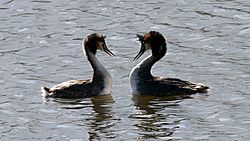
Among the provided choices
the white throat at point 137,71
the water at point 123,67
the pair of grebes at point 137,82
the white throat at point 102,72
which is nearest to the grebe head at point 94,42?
the pair of grebes at point 137,82

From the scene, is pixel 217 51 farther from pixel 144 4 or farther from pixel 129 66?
pixel 144 4

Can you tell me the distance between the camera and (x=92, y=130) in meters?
16.6

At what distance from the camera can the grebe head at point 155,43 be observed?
19.3 metres

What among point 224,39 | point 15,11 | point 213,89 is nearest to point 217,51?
point 224,39

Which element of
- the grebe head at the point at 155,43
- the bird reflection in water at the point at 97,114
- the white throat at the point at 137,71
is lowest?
the bird reflection in water at the point at 97,114

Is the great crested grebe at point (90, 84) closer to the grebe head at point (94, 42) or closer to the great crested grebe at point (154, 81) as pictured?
the grebe head at point (94, 42)

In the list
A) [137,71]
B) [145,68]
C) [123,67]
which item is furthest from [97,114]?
[123,67]

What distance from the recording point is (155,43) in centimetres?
1934

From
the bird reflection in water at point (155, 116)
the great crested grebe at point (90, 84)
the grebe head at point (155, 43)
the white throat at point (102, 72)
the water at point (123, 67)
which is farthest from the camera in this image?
the grebe head at point (155, 43)

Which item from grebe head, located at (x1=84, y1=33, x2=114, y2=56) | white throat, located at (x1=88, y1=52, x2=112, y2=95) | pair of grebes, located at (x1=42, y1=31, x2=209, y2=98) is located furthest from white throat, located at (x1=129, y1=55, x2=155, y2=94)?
grebe head, located at (x1=84, y1=33, x2=114, y2=56)

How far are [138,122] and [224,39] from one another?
16.8 feet

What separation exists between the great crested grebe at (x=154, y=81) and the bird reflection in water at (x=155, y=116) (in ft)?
0.39

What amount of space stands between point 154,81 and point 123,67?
58.2 inches

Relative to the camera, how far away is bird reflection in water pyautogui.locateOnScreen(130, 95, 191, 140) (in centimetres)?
1642
